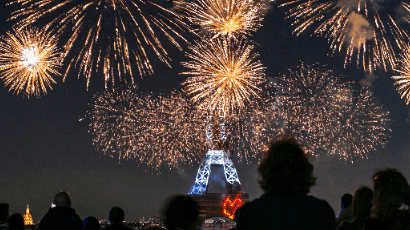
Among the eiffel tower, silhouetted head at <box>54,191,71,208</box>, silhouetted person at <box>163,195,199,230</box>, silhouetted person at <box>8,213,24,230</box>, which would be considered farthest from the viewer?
the eiffel tower

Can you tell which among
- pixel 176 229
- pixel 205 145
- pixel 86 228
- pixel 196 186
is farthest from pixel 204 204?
pixel 176 229

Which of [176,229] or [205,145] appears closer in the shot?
[176,229]

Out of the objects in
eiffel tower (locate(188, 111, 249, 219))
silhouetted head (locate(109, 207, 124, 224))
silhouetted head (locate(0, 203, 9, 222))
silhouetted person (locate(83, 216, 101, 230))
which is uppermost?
eiffel tower (locate(188, 111, 249, 219))

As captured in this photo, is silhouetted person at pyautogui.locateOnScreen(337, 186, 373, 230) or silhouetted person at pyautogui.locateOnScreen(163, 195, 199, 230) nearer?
silhouetted person at pyautogui.locateOnScreen(163, 195, 199, 230)

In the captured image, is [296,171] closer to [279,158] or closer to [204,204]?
[279,158]

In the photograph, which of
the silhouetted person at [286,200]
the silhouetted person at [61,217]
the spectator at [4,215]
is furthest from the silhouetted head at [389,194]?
the spectator at [4,215]


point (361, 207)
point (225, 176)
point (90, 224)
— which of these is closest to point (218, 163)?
point (225, 176)

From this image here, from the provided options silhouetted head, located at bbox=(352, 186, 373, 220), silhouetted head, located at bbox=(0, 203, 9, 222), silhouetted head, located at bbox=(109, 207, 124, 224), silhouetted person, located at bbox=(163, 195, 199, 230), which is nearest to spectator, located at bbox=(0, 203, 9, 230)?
silhouetted head, located at bbox=(0, 203, 9, 222)

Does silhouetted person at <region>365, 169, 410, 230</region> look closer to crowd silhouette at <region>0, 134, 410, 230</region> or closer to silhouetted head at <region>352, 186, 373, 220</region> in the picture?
crowd silhouette at <region>0, 134, 410, 230</region>
